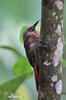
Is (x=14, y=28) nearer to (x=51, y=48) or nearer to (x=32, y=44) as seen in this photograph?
(x=32, y=44)

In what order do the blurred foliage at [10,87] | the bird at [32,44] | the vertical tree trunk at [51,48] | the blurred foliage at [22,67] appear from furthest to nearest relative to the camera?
the bird at [32,44], the blurred foliage at [22,67], the blurred foliage at [10,87], the vertical tree trunk at [51,48]

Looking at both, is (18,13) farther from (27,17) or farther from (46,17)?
(46,17)

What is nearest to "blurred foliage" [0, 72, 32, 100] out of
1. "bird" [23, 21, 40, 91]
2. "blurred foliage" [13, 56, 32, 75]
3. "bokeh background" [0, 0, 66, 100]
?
"blurred foliage" [13, 56, 32, 75]

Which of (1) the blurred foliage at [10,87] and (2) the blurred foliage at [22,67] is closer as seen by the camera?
(1) the blurred foliage at [10,87]

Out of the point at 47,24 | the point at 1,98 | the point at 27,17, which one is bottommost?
the point at 1,98

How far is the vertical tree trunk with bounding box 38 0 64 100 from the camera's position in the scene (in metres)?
1.99

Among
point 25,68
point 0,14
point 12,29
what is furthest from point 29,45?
point 0,14

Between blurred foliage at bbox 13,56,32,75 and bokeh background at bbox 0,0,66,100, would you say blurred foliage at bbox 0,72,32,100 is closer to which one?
blurred foliage at bbox 13,56,32,75

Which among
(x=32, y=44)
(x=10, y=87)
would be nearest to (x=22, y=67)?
(x=10, y=87)

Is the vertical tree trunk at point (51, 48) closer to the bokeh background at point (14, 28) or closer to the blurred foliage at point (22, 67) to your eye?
the blurred foliage at point (22, 67)

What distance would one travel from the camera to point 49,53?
2006 mm

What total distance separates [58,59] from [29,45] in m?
0.84

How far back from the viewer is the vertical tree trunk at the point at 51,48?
1986 mm

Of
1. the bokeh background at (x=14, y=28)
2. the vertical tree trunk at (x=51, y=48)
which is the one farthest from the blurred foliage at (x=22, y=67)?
the bokeh background at (x=14, y=28)
